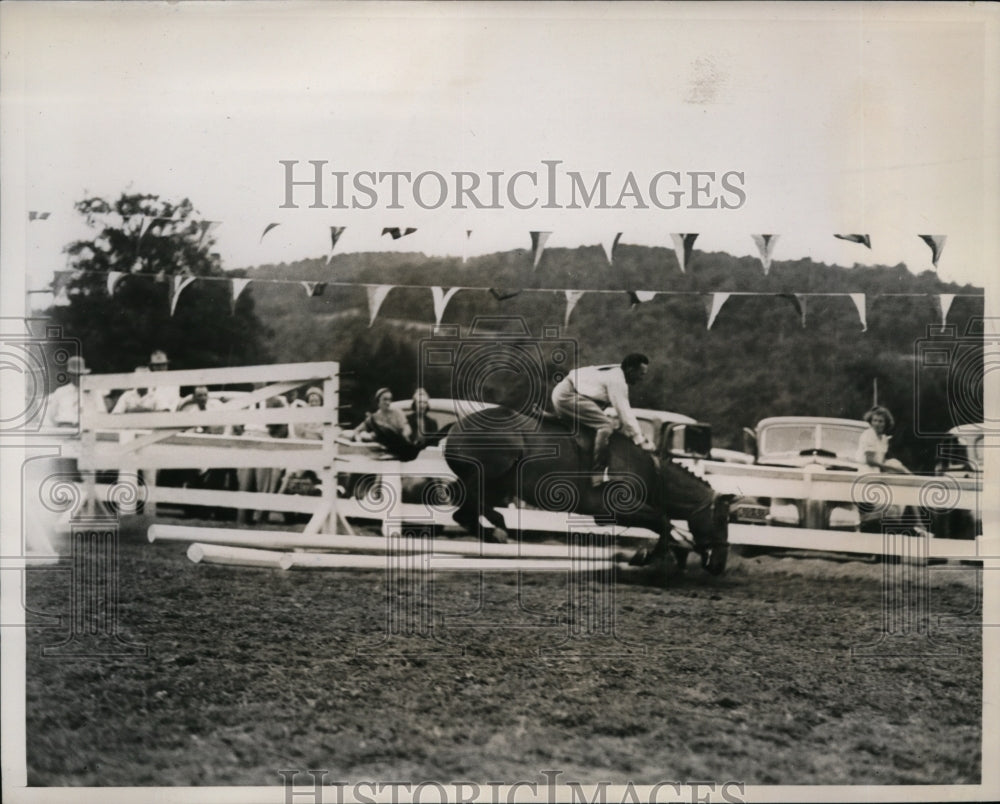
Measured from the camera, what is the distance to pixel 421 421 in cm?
377

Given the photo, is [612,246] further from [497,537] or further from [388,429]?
[497,537]

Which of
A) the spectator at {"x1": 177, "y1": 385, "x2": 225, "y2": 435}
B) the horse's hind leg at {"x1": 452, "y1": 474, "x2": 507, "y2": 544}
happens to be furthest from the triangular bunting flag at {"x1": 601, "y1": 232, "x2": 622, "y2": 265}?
the spectator at {"x1": 177, "y1": 385, "x2": 225, "y2": 435}

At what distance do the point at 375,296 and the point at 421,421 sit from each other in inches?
23.1

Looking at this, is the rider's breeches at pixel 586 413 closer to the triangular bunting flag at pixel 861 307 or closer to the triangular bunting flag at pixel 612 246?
the triangular bunting flag at pixel 612 246

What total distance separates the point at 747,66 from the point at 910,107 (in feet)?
2.45

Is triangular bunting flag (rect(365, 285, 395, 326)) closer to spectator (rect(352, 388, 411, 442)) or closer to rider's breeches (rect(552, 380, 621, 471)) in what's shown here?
spectator (rect(352, 388, 411, 442))

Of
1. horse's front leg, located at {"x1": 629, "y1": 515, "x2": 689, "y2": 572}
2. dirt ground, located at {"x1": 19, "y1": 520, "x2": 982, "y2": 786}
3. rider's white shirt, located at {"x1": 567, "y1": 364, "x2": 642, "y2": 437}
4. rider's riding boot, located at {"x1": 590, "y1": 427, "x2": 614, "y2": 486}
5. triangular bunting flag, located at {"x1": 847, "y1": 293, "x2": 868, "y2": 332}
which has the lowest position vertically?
dirt ground, located at {"x1": 19, "y1": 520, "x2": 982, "y2": 786}

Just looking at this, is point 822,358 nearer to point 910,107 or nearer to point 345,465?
point 910,107

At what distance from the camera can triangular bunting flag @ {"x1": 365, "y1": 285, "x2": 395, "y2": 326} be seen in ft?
12.3

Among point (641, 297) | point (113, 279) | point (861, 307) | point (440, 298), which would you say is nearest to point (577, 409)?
point (641, 297)

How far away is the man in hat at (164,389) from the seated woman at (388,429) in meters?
0.80

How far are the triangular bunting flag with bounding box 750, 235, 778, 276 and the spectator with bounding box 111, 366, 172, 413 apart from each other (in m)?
2.70

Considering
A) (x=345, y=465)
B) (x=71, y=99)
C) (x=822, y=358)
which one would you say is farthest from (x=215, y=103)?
(x=822, y=358)

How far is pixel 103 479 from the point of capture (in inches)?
150
